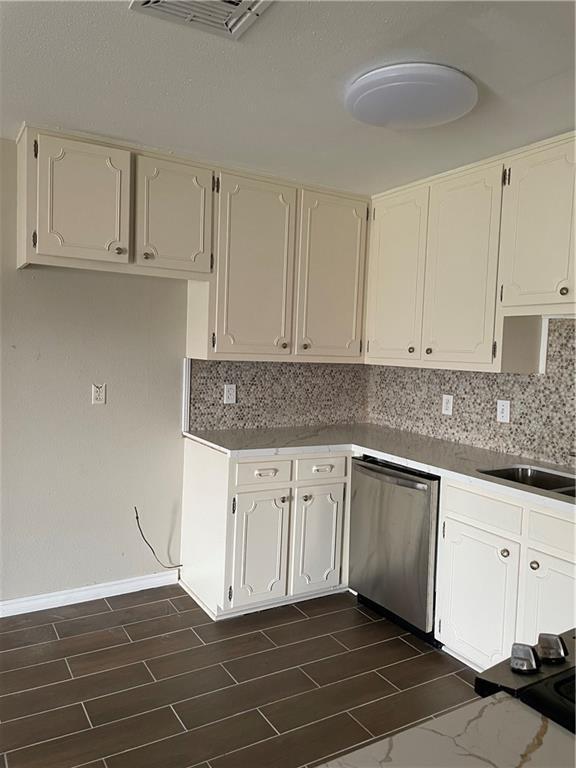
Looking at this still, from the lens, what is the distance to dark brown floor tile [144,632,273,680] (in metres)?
2.45

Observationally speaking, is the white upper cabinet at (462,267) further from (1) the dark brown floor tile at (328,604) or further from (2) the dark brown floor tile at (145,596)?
(2) the dark brown floor tile at (145,596)

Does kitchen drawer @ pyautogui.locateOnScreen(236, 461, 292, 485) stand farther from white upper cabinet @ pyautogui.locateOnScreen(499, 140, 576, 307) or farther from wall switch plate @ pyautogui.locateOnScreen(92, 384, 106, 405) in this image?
white upper cabinet @ pyautogui.locateOnScreen(499, 140, 576, 307)

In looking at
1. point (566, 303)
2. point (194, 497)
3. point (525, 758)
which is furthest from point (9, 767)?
point (566, 303)

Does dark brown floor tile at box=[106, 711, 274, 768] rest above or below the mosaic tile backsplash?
below

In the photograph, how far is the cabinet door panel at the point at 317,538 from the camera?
302 cm

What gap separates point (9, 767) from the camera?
1.85 metres

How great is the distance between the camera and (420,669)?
2.50m

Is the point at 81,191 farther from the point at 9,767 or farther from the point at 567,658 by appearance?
the point at 567,658

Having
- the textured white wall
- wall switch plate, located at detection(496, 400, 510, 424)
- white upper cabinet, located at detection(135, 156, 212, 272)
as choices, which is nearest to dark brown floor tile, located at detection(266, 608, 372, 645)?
the textured white wall

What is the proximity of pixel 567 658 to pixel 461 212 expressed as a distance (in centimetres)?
236

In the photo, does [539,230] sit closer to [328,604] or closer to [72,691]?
[328,604]

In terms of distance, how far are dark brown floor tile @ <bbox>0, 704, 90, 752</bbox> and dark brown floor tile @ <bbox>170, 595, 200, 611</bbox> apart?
0.89 meters

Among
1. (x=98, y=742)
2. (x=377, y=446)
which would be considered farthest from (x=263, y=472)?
(x=98, y=742)

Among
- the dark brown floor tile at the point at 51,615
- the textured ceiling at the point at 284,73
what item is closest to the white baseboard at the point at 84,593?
the dark brown floor tile at the point at 51,615
